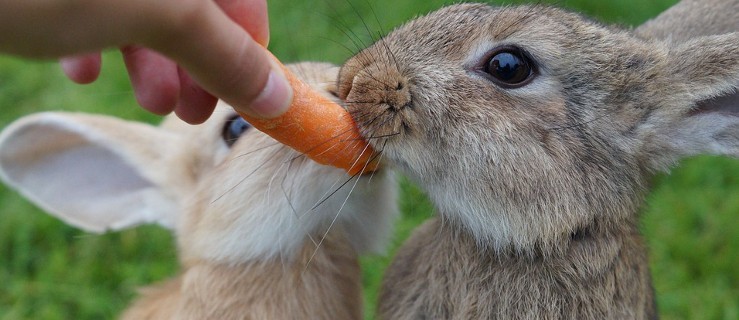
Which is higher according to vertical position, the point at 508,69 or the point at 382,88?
the point at 508,69

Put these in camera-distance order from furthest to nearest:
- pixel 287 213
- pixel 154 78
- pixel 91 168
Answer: pixel 91 168 → pixel 287 213 → pixel 154 78

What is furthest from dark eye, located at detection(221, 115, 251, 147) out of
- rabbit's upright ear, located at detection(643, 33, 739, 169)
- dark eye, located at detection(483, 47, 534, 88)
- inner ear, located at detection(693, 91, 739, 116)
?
inner ear, located at detection(693, 91, 739, 116)

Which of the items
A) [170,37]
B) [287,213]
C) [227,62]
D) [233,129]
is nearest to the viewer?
[170,37]

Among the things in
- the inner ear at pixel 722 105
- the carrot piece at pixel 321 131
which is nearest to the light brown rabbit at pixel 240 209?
the carrot piece at pixel 321 131

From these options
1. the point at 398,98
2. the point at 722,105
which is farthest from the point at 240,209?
the point at 722,105

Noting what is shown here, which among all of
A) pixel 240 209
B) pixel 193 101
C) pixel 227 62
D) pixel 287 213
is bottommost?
pixel 240 209

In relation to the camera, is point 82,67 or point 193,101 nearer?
point 193,101

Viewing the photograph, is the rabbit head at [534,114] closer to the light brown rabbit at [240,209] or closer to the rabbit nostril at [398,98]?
the rabbit nostril at [398,98]

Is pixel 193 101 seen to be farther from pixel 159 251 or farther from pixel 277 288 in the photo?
pixel 159 251
